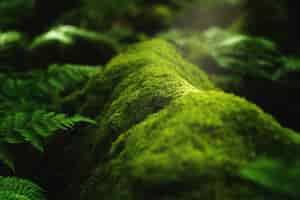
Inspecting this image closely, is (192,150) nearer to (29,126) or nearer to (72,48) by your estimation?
(29,126)

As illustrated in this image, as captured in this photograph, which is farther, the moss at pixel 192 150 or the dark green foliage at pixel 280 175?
the moss at pixel 192 150

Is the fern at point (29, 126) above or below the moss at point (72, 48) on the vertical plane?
below

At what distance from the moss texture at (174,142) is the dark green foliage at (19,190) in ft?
1.08

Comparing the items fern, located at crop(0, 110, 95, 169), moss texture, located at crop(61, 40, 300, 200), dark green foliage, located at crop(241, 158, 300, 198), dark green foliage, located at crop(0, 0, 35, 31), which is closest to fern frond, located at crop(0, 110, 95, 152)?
fern, located at crop(0, 110, 95, 169)

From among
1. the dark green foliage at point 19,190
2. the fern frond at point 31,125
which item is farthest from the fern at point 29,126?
the dark green foliage at point 19,190

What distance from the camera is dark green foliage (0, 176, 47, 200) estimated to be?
2.07 m

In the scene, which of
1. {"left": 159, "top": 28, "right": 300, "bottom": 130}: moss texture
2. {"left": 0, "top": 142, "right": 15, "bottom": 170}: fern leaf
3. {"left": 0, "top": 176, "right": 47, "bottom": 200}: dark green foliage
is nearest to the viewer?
{"left": 0, "top": 176, "right": 47, "bottom": 200}: dark green foliage

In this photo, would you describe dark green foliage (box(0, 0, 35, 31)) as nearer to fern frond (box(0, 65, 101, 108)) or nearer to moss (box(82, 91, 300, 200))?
fern frond (box(0, 65, 101, 108))

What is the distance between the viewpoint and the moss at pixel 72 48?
14.6 feet

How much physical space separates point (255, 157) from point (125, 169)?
701 millimetres

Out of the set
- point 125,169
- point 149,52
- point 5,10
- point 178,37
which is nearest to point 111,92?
point 149,52

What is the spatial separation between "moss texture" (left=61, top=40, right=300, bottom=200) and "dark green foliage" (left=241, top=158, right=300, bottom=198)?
9.0 inches

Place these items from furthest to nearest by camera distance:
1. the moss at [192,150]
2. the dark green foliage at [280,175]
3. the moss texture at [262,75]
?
the moss texture at [262,75] < the moss at [192,150] < the dark green foliage at [280,175]

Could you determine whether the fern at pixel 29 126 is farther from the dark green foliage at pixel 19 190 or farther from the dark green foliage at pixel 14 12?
the dark green foliage at pixel 14 12
